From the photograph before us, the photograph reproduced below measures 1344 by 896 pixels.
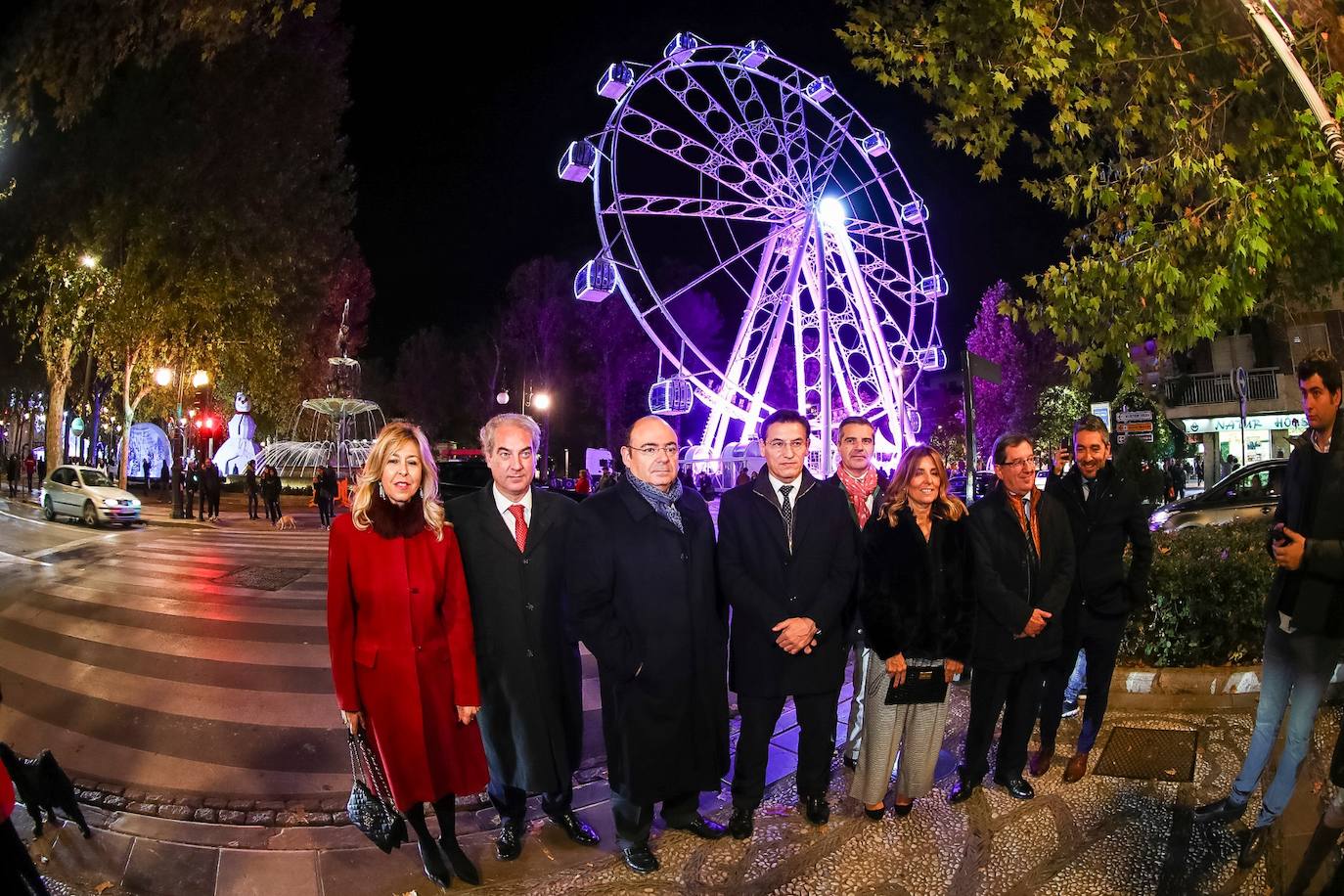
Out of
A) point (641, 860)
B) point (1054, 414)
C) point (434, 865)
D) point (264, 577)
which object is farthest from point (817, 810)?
point (1054, 414)

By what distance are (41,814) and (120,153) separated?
62.2ft

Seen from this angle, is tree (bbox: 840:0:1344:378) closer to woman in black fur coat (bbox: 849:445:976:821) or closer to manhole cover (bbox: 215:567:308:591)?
woman in black fur coat (bbox: 849:445:976:821)

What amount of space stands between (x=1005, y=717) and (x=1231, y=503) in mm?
9745

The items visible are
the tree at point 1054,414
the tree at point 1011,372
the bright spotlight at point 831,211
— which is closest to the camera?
the bright spotlight at point 831,211

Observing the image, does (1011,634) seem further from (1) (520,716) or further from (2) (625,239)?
(2) (625,239)

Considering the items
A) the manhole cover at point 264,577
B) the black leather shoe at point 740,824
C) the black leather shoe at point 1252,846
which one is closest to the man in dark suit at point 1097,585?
the black leather shoe at point 1252,846

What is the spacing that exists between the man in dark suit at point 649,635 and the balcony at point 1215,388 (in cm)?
3432

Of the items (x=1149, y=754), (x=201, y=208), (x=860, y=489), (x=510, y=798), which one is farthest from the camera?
(x=201, y=208)

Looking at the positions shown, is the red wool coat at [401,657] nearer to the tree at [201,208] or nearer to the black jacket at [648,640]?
the black jacket at [648,640]

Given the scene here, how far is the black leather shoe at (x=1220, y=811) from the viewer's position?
3.76m

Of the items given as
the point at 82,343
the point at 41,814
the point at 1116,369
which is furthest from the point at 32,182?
the point at 1116,369

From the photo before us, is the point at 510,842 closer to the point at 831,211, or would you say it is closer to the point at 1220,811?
the point at 1220,811

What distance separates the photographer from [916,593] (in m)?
3.93

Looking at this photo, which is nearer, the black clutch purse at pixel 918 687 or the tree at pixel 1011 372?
the black clutch purse at pixel 918 687
